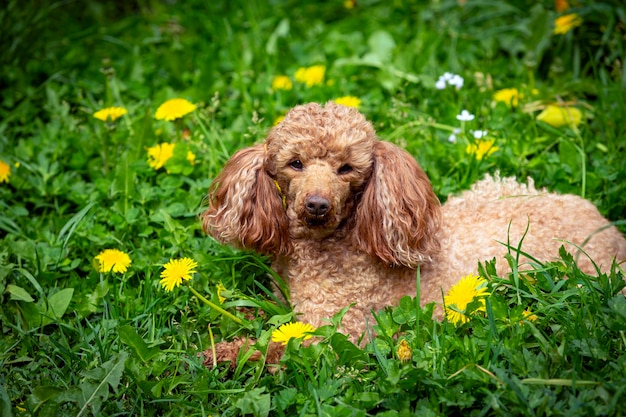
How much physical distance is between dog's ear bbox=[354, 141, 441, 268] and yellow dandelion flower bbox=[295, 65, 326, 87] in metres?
1.65

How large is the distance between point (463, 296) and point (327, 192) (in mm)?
626

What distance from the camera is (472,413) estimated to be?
2.32m

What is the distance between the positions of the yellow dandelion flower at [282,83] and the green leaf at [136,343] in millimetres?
2070

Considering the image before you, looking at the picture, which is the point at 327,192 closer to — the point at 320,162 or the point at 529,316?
the point at 320,162

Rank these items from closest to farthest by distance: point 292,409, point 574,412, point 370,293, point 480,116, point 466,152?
point 574,412
point 292,409
point 370,293
point 466,152
point 480,116

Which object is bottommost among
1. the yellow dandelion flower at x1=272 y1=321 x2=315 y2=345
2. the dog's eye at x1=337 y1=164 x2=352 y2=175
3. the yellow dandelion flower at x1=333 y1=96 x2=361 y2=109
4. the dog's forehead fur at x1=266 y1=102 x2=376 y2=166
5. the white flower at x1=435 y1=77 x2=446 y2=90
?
the yellow dandelion flower at x1=272 y1=321 x2=315 y2=345

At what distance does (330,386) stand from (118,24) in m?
3.70

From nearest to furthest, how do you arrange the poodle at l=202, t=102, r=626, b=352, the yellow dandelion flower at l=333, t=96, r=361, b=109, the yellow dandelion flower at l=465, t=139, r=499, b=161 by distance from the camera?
the poodle at l=202, t=102, r=626, b=352 → the yellow dandelion flower at l=465, t=139, r=499, b=161 → the yellow dandelion flower at l=333, t=96, r=361, b=109

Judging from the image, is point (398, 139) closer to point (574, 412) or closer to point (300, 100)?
point (300, 100)

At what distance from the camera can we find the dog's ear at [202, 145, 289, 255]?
9.46ft

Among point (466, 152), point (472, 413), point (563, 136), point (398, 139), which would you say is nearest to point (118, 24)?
point (398, 139)

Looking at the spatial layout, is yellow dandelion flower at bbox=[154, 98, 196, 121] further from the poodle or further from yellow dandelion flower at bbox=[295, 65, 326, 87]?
A: yellow dandelion flower at bbox=[295, 65, 326, 87]

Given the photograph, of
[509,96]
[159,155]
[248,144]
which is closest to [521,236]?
[509,96]

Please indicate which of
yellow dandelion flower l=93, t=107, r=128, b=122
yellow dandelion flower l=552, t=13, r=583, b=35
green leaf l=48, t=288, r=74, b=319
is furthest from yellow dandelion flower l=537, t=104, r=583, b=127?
green leaf l=48, t=288, r=74, b=319
